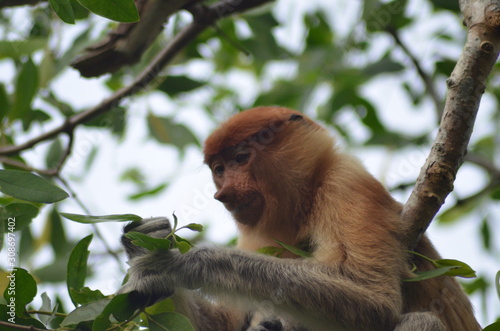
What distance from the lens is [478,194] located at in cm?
784

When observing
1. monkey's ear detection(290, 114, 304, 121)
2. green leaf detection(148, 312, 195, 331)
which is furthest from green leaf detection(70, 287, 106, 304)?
monkey's ear detection(290, 114, 304, 121)

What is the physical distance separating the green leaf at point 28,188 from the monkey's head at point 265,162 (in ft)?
7.25

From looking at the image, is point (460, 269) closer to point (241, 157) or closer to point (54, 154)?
point (241, 157)

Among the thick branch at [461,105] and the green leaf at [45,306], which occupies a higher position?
the thick branch at [461,105]

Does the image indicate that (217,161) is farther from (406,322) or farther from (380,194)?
(406,322)

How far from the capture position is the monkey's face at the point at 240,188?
5852mm

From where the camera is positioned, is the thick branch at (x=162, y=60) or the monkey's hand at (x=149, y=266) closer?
the monkey's hand at (x=149, y=266)

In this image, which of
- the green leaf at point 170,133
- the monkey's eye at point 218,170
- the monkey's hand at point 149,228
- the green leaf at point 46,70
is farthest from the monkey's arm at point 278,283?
the green leaf at point 46,70

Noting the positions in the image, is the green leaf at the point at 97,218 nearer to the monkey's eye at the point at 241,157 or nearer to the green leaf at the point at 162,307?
the green leaf at the point at 162,307

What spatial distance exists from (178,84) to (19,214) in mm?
3423

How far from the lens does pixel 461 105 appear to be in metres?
4.39

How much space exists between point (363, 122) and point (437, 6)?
7.09ft

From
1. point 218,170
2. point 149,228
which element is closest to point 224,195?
point 218,170

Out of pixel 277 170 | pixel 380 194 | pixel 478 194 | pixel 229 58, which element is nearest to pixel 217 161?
pixel 277 170
